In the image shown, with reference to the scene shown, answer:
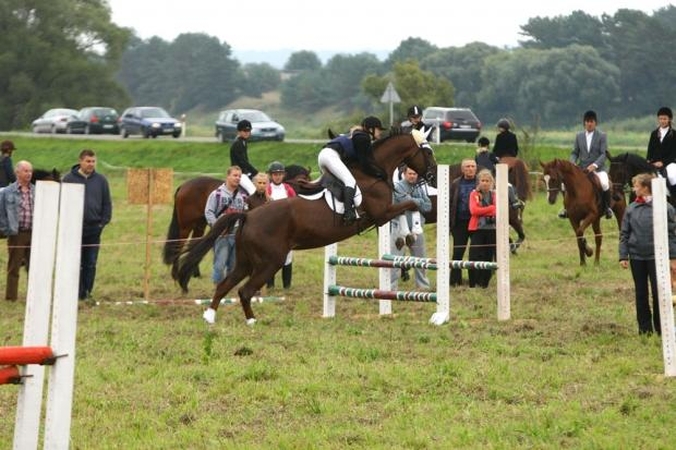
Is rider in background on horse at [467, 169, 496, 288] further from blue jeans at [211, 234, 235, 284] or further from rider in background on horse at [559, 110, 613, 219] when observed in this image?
rider in background on horse at [559, 110, 613, 219]

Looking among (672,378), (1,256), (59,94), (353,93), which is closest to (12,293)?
(1,256)

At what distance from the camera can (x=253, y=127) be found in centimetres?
4753

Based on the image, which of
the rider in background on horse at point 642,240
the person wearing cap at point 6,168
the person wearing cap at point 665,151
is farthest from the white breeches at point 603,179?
the person wearing cap at point 6,168

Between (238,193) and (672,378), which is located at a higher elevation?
(238,193)

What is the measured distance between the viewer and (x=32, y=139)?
55.2 m

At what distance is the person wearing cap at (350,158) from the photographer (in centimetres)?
1463

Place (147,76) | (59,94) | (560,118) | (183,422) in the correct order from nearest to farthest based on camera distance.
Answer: (183,422), (59,94), (560,118), (147,76)

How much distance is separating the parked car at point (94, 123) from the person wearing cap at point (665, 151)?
40.1m

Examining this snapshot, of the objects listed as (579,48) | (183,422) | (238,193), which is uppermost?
(579,48)

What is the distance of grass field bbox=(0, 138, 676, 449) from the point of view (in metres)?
8.76

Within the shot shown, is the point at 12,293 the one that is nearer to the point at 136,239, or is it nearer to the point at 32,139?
the point at 136,239

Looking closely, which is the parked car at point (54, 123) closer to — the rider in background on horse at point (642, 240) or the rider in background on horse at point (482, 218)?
the rider in background on horse at point (482, 218)

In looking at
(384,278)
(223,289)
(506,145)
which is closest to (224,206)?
(223,289)

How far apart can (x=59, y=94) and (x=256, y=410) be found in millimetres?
67507
